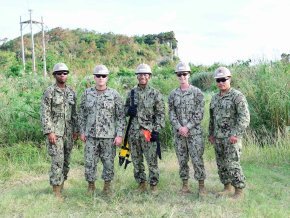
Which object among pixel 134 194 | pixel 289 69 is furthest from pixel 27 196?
pixel 289 69

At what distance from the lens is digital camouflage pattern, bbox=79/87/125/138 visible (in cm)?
572

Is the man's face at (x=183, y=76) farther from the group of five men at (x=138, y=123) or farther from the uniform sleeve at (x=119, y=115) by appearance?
the uniform sleeve at (x=119, y=115)

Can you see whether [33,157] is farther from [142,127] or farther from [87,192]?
[142,127]

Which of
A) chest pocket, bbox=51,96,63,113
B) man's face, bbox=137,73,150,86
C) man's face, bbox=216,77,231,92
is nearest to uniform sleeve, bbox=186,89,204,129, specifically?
man's face, bbox=216,77,231,92

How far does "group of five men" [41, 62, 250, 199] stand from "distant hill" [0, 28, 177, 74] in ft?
85.9

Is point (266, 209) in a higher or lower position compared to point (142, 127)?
lower

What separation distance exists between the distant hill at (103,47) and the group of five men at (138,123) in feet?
85.9

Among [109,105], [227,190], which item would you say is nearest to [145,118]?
[109,105]

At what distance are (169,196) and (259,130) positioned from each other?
13.0 feet

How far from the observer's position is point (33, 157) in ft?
26.1

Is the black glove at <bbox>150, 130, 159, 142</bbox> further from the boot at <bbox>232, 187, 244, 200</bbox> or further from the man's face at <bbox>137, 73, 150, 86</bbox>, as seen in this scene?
the boot at <bbox>232, 187, 244, 200</bbox>

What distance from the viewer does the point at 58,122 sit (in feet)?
18.7

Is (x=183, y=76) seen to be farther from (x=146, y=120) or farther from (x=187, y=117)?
(x=146, y=120)

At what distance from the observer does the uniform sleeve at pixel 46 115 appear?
18.3ft
